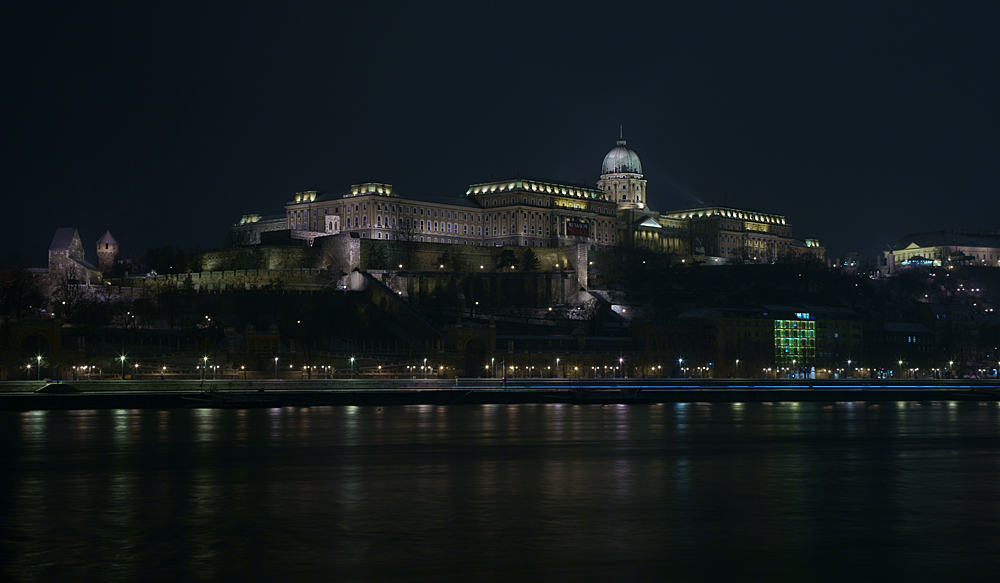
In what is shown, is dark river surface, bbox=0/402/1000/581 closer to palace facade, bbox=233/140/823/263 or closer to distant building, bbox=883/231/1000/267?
palace facade, bbox=233/140/823/263

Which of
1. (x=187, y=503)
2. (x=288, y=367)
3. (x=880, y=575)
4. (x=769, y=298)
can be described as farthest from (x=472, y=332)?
(x=880, y=575)

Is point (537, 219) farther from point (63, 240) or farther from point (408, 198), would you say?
point (63, 240)

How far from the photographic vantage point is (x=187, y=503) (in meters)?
18.9

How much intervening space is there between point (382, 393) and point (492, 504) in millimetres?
33445

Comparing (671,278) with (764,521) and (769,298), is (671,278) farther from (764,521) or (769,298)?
(764,521)

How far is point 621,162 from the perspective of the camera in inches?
6358

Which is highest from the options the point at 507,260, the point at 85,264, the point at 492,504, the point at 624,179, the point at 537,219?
the point at 624,179

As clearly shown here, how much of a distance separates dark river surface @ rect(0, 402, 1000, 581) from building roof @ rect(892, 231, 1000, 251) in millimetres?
132653

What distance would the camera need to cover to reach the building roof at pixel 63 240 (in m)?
97.7

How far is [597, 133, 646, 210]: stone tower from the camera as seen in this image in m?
159

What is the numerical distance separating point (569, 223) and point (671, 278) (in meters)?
19.0

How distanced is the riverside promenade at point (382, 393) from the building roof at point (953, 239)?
330ft

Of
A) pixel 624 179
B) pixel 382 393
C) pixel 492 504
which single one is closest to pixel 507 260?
pixel 624 179

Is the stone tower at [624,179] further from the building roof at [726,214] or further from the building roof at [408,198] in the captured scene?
the building roof at [408,198]
